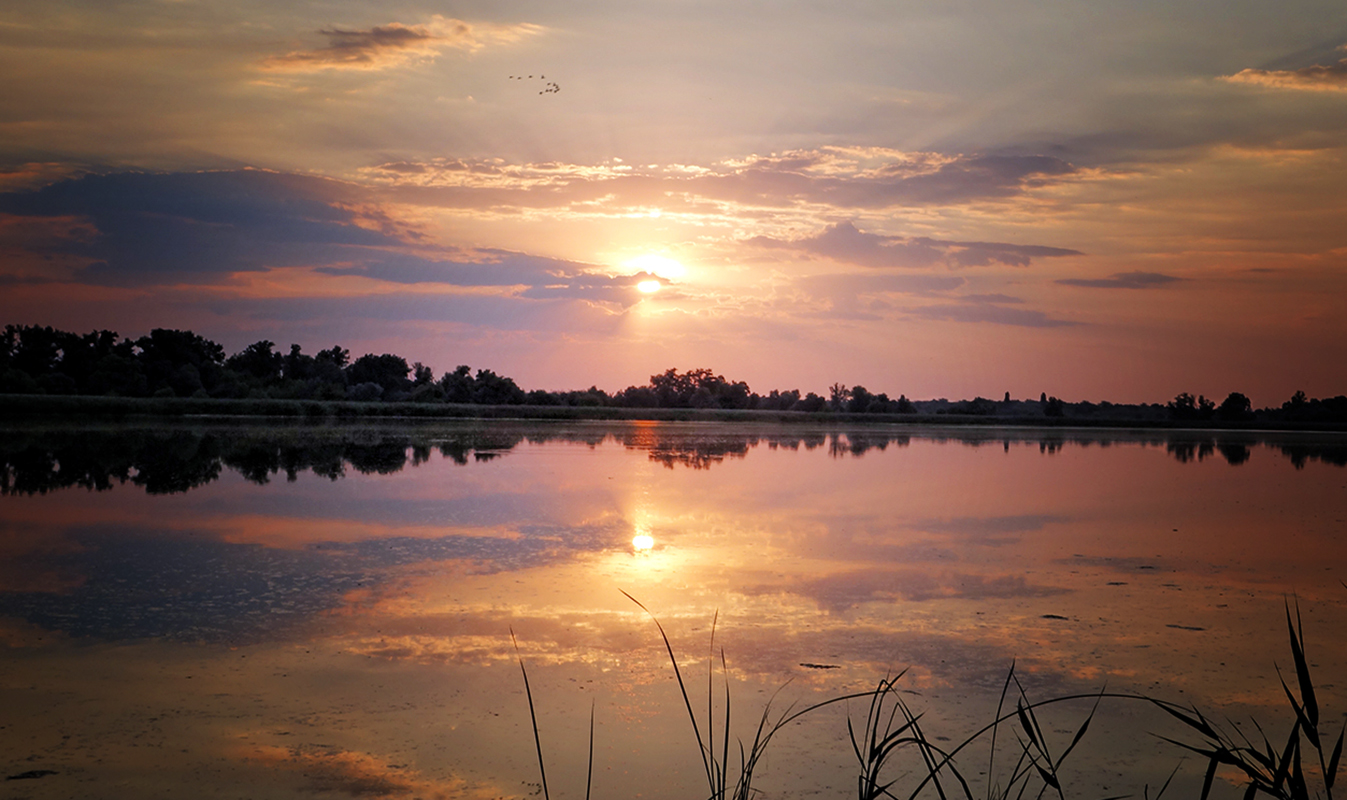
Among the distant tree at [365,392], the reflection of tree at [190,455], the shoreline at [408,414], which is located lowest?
the reflection of tree at [190,455]

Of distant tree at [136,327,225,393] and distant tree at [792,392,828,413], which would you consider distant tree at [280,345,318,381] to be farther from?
distant tree at [792,392,828,413]

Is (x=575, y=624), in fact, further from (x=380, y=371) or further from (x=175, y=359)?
(x=380, y=371)

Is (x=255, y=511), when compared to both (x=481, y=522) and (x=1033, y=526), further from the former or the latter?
(x=1033, y=526)

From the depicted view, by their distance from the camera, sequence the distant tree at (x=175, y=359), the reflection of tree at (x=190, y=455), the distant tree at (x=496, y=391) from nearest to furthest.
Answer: the reflection of tree at (x=190, y=455) < the distant tree at (x=175, y=359) < the distant tree at (x=496, y=391)

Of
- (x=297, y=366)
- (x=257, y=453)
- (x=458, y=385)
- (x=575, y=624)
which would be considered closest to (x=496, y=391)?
(x=458, y=385)

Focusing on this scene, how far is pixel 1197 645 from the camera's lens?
7082 mm

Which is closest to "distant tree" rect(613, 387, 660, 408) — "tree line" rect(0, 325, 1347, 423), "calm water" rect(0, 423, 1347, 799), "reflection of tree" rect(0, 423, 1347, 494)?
"tree line" rect(0, 325, 1347, 423)

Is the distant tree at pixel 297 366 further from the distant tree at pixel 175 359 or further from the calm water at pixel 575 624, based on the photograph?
the calm water at pixel 575 624

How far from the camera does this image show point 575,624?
728 centimetres

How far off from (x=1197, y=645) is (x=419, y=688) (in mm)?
5637

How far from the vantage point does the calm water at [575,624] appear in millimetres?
4727

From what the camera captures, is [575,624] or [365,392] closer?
[575,624]

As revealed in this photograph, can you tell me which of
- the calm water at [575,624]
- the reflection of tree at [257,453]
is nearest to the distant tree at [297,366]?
the reflection of tree at [257,453]

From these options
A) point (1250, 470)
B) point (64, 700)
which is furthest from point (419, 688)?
point (1250, 470)
